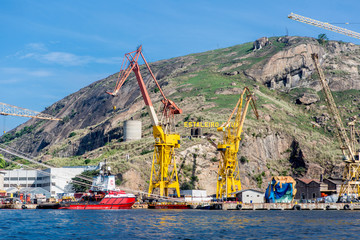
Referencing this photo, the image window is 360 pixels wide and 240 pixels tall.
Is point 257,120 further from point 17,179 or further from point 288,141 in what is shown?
point 17,179

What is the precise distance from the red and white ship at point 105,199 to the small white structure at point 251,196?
27.1m

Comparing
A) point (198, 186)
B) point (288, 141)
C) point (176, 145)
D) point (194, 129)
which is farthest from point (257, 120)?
point (176, 145)

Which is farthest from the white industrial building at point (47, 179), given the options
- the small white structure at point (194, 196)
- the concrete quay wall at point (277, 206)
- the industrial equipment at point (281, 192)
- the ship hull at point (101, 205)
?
the industrial equipment at point (281, 192)

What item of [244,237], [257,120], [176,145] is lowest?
[244,237]

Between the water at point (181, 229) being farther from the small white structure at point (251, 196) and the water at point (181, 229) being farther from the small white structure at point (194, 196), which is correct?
the small white structure at point (194, 196)

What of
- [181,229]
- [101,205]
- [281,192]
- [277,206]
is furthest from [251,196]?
[181,229]

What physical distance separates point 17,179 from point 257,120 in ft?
291

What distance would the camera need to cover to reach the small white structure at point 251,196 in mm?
129750

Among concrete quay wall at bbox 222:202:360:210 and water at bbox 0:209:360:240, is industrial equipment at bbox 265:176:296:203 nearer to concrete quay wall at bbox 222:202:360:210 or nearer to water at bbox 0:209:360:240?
concrete quay wall at bbox 222:202:360:210

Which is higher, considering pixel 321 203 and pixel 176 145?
pixel 176 145

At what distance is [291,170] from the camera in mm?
178125

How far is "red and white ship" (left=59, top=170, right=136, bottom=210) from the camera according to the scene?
429 ft

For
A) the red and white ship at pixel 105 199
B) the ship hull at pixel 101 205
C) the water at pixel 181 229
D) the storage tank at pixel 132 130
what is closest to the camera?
the water at pixel 181 229

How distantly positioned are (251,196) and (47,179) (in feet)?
245
